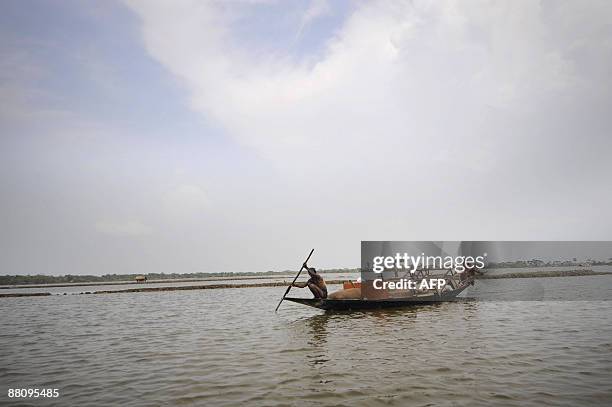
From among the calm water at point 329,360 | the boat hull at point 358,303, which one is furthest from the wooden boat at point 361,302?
the calm water at point 329,360

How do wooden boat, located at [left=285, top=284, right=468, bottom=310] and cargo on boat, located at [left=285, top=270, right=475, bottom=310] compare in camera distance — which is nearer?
wooden boat, located at [left=285, top=284, right=468, bottom=310]

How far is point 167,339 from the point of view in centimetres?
1505

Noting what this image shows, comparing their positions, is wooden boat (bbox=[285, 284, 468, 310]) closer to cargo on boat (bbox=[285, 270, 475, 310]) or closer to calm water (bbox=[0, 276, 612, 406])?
cargo on boat (bbox=[285, 270, 475, 310])

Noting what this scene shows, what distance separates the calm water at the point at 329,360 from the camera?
7.73m

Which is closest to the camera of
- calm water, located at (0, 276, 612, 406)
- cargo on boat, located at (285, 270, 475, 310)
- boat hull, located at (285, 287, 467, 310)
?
calm water, located at (0, 276, 612, 406)

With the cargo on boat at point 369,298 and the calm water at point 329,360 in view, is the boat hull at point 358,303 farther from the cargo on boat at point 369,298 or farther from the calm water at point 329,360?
the calm water at point 329,360

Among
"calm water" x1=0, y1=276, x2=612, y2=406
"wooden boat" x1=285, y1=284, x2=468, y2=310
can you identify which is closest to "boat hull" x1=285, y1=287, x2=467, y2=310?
"wooden boat" x1=285, y1=284, x2=468, y2=310

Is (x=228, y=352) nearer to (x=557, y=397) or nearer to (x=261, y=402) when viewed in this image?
(x=261, y=402)

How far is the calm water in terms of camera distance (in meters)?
7.73

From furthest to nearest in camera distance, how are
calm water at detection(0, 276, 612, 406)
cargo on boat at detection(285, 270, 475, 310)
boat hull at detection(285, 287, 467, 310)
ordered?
1. cargo on boat at detection(285, 270, 475, 310)
2. boat hull at detection(285, 287, 467, 310)
3. calm water at detection(0, 276, 612, 406)

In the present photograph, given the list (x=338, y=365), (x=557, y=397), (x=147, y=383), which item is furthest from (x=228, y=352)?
(x=557, y=397)

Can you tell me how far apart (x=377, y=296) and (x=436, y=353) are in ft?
37.4

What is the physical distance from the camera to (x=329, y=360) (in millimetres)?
10664

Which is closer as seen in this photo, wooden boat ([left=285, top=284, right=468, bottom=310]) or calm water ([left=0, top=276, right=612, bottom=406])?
calm water ([left=0, top=276, right=612, bottom=406])
